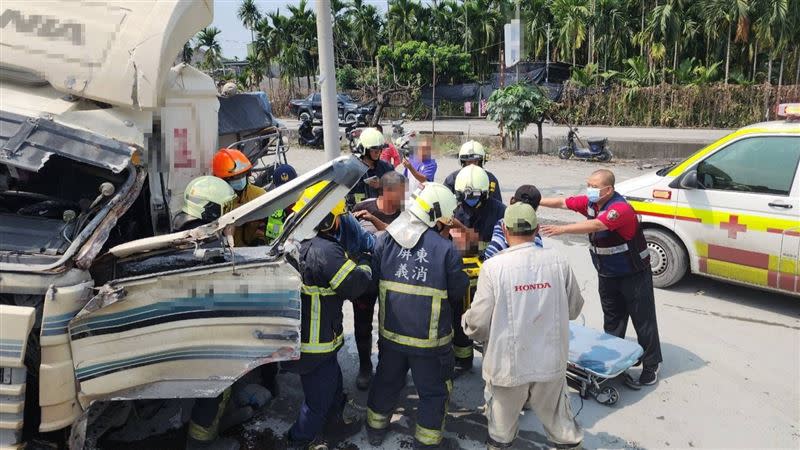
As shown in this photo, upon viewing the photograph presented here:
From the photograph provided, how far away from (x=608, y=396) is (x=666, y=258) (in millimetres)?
2540

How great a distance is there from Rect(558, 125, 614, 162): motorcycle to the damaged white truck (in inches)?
539

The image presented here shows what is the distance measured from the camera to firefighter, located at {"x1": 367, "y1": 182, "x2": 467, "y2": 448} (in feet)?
10.5

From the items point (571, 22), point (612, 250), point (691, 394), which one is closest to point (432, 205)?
point (612, 250)

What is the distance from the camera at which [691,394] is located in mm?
4074

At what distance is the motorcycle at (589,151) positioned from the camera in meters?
15.5

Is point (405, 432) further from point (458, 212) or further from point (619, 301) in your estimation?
point (619, 301)

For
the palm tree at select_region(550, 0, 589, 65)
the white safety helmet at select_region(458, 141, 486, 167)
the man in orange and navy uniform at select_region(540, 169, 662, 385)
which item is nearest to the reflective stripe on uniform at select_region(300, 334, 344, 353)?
the man in orange and navy uniform at select_region(540, 169, 662, 385)

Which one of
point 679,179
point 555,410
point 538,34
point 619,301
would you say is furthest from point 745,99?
point 555,410

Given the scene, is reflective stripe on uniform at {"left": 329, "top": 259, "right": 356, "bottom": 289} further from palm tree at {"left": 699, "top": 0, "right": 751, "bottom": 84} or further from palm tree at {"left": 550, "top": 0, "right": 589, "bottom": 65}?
palm tree at {"left": 550, "top": 0, "right": 589, "bottom": 65}

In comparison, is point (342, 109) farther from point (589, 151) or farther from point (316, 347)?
point (316, 347)

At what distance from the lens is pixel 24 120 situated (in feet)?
9.78

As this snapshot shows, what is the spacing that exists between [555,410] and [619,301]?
150cm

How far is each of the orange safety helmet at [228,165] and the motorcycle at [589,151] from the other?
13.2 meters

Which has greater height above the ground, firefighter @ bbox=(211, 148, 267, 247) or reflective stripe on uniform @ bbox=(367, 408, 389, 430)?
firefighter @ bbox=(211, 148, 267, 247)
